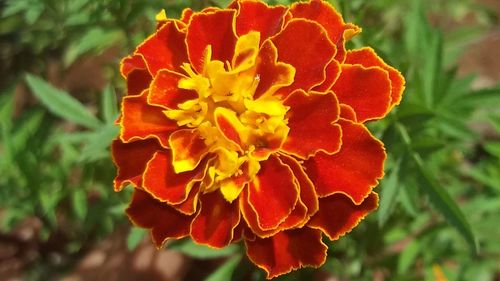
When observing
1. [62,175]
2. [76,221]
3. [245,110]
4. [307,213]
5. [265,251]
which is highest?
[245,110]

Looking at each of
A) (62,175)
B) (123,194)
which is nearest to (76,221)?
(62,175)

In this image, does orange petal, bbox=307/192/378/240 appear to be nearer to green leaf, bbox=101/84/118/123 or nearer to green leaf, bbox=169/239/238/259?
green leaf, bbox=169/239/238/259

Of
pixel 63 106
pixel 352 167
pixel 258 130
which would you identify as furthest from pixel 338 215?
pixel 63 106

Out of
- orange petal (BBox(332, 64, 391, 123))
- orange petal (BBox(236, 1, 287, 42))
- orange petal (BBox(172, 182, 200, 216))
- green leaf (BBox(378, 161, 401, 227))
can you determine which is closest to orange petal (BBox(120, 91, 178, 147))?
orange petal (BBox(172, 182, 200, 216))

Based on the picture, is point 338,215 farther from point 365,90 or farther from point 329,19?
point 329,19

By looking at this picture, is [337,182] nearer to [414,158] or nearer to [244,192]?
[244,192]

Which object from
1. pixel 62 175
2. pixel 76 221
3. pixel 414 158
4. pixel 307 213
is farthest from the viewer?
pixel 76 221
